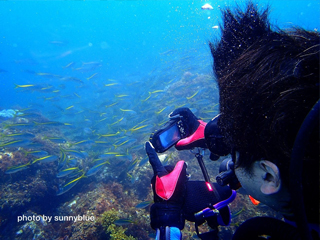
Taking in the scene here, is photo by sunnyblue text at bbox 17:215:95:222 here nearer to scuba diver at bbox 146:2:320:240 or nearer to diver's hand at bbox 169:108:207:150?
diver's hand at bbox 169:108:207:150

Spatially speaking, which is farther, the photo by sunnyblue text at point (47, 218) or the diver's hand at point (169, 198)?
the photo by sunnyblue text at point (47, 218)

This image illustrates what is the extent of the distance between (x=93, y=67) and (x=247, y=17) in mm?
23641

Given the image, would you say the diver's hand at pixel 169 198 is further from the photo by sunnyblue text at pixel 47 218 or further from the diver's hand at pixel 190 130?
the photo by sunnyblue text at pixel 47 218

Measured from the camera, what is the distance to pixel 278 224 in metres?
0.81

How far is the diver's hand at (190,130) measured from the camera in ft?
6.10

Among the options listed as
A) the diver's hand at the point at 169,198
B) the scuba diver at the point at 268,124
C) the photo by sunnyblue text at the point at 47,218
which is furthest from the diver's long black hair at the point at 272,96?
the photo by sunnyblue text at the point at 47,218

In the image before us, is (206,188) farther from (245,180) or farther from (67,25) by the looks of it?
(67,25)

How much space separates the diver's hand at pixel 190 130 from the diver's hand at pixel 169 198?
426 millimetres

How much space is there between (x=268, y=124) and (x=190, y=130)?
122 cm

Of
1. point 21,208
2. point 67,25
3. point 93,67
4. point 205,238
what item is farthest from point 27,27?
point 205,238

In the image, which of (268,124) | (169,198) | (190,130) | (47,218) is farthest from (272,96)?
(47,218)

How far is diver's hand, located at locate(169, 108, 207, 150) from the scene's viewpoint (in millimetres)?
1859

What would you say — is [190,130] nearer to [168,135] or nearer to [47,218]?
[168,135]

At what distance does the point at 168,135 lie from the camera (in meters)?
1.76
